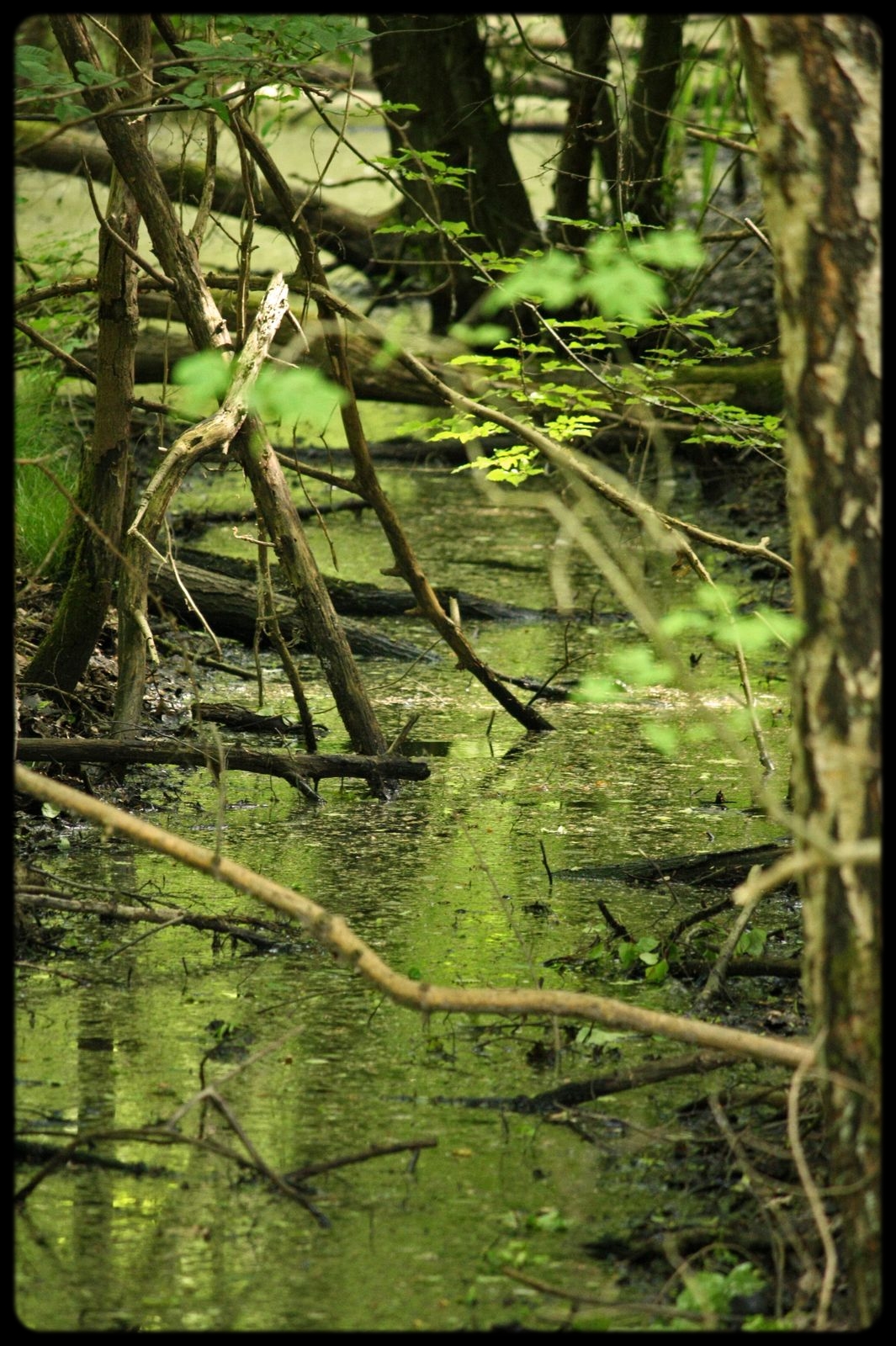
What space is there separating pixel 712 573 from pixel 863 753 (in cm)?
520

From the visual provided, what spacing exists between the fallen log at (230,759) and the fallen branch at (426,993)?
45.4 inches

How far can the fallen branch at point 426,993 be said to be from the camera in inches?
82.7

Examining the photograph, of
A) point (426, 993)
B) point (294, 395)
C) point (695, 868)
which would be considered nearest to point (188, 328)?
point (294, 395)

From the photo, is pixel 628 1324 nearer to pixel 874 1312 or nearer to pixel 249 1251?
pixel 874 1312

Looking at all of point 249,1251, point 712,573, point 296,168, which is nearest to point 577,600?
point 712,573

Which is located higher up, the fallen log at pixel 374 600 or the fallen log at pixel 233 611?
the fallen log at pixel 374 600

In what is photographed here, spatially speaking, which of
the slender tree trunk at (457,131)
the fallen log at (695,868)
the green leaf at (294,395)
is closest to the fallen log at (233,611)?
the green leaf at (294,395)

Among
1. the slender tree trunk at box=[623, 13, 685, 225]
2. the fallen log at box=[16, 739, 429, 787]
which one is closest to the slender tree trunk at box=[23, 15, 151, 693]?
the fallen log at box=[16, 739, 429, 787]

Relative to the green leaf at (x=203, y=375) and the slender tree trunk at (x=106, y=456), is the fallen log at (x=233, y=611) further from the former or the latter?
the green leaf at (x=203, y=375)

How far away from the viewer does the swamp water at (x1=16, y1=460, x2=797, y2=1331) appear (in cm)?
211

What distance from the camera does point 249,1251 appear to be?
2.16 metres

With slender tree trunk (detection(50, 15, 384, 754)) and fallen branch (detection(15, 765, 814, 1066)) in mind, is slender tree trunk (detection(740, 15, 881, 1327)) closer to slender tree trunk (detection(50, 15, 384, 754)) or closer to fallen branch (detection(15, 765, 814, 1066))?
fallen branch (detection(15, 765, 814, 1066))

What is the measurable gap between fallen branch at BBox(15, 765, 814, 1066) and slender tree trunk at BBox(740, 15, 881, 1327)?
266 millimetres

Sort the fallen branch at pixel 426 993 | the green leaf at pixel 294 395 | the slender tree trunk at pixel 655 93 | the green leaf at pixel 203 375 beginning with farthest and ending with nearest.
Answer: the slender tree trunk at pixel 655 93
the green leaf at pixel 203 375
the green leaf at pixel 294 395
the fallen branch at pixel 426 993
